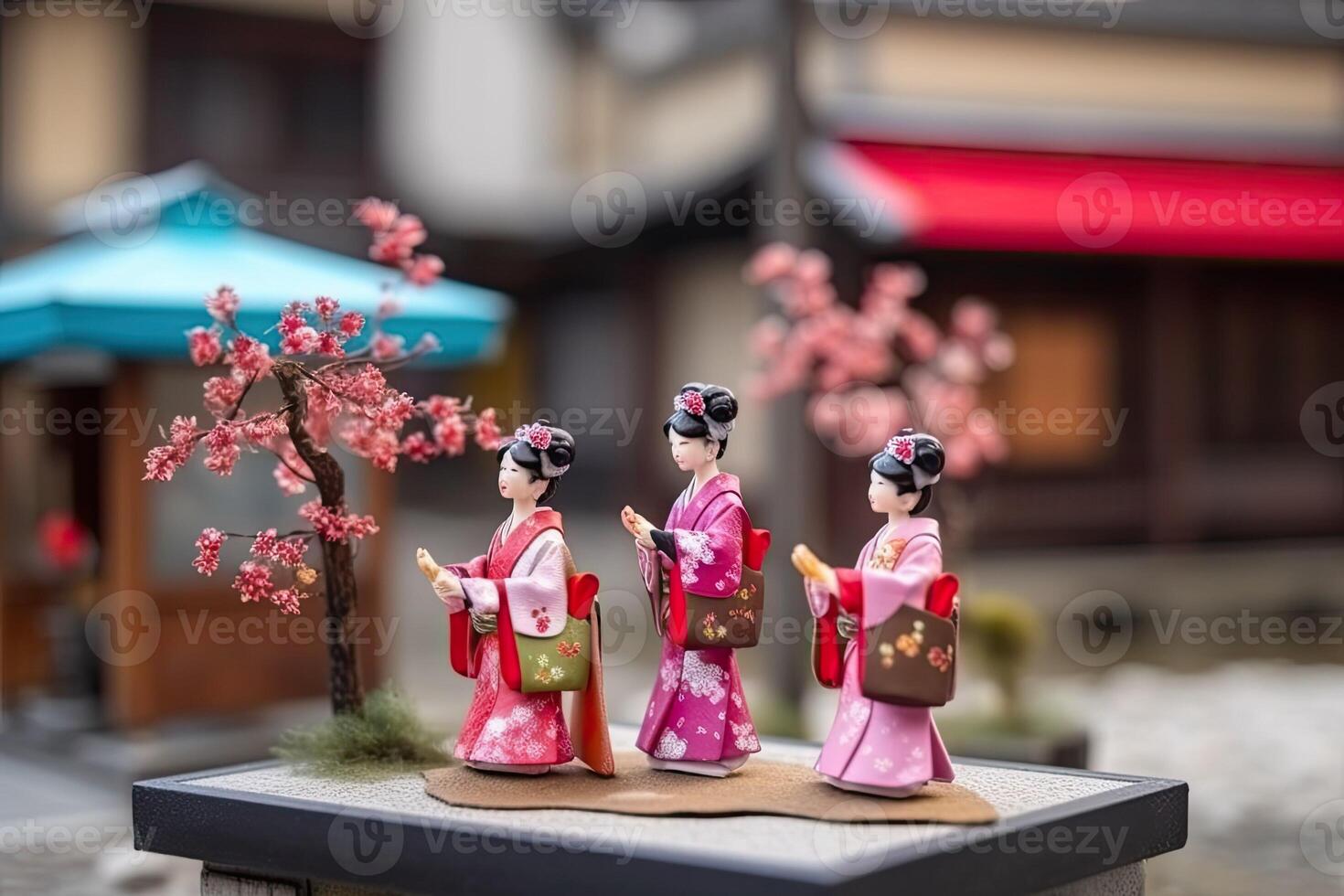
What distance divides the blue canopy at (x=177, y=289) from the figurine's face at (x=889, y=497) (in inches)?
143

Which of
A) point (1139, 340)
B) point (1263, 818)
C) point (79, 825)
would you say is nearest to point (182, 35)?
point (1139, 340)

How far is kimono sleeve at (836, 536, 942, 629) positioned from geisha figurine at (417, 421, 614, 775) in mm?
755

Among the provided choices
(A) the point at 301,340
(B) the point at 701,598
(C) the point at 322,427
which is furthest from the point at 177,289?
(B) the point at 701,598

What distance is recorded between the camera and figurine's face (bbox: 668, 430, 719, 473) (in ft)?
15.0

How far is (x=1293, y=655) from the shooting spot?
1269 cm

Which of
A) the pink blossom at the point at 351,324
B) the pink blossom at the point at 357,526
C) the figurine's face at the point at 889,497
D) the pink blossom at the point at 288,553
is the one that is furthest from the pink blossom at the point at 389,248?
the figurine's face at the point at 889,497

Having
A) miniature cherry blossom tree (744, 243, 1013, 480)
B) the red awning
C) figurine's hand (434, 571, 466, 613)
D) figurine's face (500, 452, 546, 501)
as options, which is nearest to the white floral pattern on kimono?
figurine's face (500, 452, 546, 501)

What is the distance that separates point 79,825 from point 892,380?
7.09 metres

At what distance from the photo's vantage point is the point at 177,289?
25.6 feet

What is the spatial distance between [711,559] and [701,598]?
0.11 meters

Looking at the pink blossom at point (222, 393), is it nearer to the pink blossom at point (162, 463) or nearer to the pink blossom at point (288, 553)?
the pink blossom at point (162, 463)

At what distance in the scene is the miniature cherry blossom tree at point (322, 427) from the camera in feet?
14.9

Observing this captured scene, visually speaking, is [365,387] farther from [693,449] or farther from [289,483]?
[693,449]

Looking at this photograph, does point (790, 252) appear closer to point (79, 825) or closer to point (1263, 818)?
point (1263, 818)
